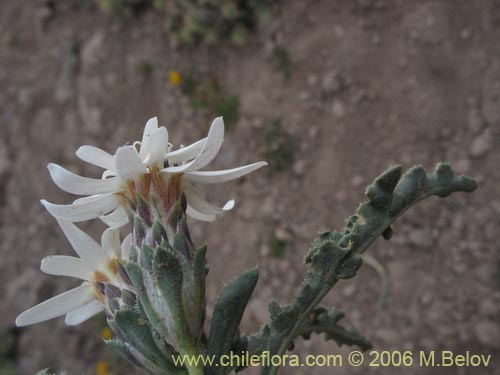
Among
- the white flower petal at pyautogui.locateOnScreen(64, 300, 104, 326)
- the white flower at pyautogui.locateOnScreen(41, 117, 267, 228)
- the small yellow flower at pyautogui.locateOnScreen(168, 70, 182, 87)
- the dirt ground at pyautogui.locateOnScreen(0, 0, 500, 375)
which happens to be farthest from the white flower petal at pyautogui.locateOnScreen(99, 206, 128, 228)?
the small yellow flower at pyautogui.locateOnScreen(168, 70, 182, 87)

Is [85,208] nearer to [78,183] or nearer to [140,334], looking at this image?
[78,183]

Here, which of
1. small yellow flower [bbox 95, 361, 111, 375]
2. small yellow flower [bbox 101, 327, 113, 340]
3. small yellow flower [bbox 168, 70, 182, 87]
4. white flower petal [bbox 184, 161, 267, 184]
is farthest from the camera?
small yellow flower [bbox 168, 70, 182, 87]

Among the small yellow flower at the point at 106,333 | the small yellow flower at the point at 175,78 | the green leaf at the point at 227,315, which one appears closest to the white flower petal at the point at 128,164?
the green leaf at the point at 227,315

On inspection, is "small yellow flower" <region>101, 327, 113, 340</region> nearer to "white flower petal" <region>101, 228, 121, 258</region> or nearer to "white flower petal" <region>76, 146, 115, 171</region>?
"white flower petal" <region>101, 228, 121, 258</region>

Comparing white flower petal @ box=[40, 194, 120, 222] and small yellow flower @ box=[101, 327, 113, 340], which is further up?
small yellow flower @ box=[101, 327, 113, 340]

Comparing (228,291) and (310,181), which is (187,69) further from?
(228,291)

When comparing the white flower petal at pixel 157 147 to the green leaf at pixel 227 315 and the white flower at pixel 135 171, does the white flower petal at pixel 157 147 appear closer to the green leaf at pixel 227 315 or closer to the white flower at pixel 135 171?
the white flower at pixel 135 171
